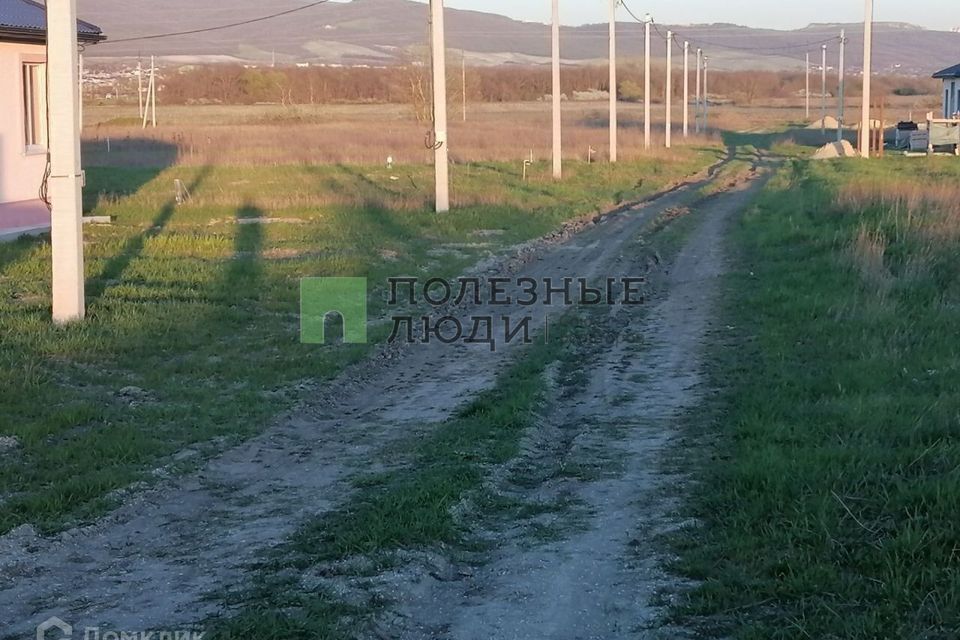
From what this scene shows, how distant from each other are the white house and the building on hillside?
1874 inches

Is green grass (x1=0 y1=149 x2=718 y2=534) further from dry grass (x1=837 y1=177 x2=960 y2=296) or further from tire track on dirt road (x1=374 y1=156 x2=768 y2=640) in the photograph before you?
dry grass (x1=837 y1=177 x2=960 y2=296)

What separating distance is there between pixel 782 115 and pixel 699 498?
95.7 m

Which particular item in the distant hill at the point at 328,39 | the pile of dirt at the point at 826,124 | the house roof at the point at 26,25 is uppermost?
the distant hill at the point at 328,39

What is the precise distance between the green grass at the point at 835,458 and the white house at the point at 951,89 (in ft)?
154

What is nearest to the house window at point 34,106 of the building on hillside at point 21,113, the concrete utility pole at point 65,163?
the building on hillside at point 21,113

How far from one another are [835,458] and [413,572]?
274 cm

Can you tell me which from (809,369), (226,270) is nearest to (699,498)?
(809,369)

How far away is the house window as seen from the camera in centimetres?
2006

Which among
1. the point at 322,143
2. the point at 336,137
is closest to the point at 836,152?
the point at 322,143

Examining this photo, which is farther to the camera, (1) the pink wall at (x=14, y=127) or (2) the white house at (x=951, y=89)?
(2) the white house at (x=951, y=89)

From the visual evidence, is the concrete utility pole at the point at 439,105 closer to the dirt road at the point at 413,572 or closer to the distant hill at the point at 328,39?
the dirt road at the point at 413,572

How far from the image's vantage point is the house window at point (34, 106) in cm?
2006

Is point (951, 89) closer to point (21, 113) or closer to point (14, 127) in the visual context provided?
point (21, 113)

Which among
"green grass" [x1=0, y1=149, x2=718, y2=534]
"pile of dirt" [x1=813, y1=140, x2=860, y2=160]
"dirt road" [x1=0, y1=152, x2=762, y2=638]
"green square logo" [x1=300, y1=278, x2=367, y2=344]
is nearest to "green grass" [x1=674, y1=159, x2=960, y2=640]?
"dirt road" [x1=0, y1=152, x2=762, y2=638]
